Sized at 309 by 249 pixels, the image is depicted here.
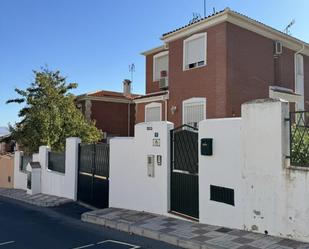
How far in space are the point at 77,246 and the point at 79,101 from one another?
75.8 ft

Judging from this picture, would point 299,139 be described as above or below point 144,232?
above

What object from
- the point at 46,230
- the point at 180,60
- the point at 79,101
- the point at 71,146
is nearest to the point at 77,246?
the point at 46,230

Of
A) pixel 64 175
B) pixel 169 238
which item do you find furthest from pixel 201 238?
pixel 64 175

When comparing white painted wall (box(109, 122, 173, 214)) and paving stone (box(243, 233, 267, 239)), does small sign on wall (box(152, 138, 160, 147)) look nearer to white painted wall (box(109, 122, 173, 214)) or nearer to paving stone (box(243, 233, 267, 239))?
white painted wall (box(109, 122, 173, 214))

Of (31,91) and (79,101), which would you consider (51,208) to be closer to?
(31,91)

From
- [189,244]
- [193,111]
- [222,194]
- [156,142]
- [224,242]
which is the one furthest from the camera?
[193,111]

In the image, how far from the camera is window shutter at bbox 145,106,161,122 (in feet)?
67.8

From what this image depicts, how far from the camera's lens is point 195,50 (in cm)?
1748

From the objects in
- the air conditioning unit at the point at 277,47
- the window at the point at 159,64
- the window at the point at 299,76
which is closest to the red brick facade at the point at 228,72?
the air conditioning unit at the point at 277,47

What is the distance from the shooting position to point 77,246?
7875 mm

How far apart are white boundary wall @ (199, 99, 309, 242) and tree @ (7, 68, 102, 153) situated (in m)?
16.6

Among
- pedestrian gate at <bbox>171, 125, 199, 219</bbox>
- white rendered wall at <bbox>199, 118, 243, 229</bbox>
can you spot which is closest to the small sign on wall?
pedestrian gate at <bbox>171, 125, 199, 219</bbox>

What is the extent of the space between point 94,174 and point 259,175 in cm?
752

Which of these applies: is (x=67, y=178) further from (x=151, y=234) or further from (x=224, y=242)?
(x=224, y=242)
